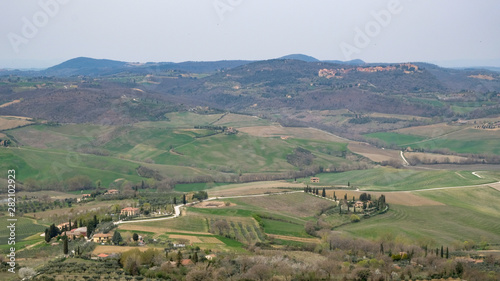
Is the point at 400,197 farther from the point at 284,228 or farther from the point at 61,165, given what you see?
the point at 61,165

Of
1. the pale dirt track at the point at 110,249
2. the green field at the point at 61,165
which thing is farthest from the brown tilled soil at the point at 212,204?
the green field at the point at 61,165

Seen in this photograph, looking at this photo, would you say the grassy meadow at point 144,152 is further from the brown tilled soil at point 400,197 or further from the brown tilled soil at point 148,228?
the brown tilled soil at point 148,228

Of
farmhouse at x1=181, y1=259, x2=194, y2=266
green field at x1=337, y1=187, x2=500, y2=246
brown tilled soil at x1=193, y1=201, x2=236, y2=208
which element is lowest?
green field at x1=337, y1=187, x2=500, y2=246

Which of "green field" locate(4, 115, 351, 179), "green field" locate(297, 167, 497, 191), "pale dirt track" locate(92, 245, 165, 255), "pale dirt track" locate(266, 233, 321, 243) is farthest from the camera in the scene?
"green field" locate(4, 115, 351, 179)

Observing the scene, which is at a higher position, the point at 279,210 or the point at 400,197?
the point at 400,197

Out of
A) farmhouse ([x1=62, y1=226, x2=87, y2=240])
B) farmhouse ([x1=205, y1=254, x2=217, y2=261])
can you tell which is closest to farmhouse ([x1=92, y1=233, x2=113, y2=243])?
farmhouse ([x1=62, y1=226, x2=87, y2=240])

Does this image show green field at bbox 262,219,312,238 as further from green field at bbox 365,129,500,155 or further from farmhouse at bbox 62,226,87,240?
green field at bbox 365,129,500,155

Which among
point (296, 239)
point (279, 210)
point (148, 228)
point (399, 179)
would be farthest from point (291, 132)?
point (148, 228)
